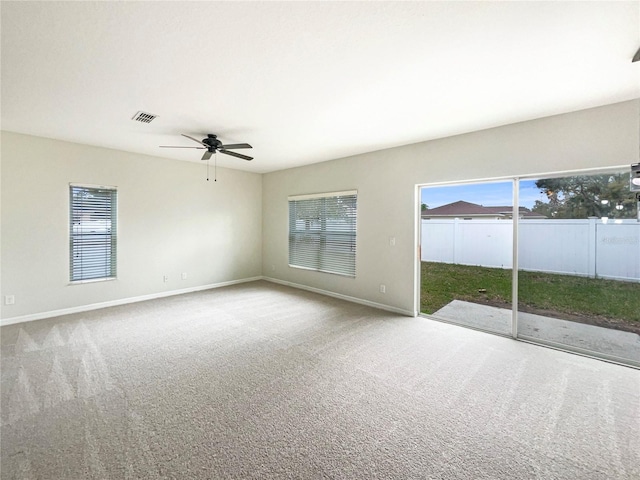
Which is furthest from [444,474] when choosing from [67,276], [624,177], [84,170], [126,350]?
[84,170]

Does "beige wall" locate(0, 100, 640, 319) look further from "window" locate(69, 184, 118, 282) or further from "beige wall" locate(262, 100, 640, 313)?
"window" locate(69, 184, 118, 282)

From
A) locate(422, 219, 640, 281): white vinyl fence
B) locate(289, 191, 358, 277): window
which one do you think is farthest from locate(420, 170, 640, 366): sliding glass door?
locate(289, 191, 358, 277): window

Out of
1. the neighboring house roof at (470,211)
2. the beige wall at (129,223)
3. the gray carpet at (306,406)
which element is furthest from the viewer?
the beige wall at (129,223)

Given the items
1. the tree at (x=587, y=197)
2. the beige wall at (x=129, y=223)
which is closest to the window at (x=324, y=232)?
the beige wall at (x=129, y=223)

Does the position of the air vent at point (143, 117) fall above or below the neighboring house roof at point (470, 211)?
above

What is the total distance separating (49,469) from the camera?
1.57 m

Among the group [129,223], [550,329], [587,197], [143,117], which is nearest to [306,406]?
[550,329]

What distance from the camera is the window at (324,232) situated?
5.23 m

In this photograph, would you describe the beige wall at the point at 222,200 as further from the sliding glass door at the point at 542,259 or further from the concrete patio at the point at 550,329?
the concrete patio at the point at 550,329

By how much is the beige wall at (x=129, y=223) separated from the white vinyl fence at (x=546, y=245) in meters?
4.24

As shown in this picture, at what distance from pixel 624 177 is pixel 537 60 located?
6.25 feet

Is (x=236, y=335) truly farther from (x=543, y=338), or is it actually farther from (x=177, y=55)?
(x=543, y=338)

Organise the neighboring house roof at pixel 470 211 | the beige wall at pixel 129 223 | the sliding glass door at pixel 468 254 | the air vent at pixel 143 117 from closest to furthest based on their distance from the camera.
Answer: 1. the air vent at pixel 143 117
2. the neighboring house roof at pixel 470 211
3. the sliding glass door at pixel 468 254
4. the beige wall at pixel 129 223

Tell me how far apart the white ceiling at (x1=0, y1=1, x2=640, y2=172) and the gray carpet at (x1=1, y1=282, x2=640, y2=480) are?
2.69m
